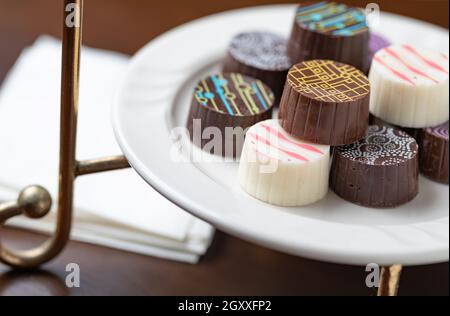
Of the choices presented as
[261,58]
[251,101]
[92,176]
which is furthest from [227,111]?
[92,176]

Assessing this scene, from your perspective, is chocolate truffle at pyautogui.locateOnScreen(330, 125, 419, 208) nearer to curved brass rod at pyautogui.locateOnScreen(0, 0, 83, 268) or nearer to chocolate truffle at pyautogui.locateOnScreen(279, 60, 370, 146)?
chocolate truffle at pyautogui.locateOnScreen(279, 60, 370, 146)

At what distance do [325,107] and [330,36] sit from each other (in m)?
0.17

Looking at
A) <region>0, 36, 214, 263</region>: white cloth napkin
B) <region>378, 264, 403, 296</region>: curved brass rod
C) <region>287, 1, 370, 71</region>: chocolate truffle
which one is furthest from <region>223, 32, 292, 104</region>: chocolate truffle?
<region>378, 264, 403, 296</region>: curved brass rod

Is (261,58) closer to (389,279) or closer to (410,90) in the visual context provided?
(410,90)

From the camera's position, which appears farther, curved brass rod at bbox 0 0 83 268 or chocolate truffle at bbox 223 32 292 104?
chocolate truffle at bbox 223 32 292 104

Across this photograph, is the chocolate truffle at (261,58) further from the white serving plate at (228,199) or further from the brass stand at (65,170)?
the brass stand at (65,170)

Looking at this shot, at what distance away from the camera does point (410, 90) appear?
0.76 m

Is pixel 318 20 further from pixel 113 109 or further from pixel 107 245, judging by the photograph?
pixel 107 245

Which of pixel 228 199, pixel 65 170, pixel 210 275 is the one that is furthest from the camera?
pixel 210 275

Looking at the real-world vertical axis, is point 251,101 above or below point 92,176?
above

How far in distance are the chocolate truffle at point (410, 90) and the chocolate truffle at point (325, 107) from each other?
50 millimetres

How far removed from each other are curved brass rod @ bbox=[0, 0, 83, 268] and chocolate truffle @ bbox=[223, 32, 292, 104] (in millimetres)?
218

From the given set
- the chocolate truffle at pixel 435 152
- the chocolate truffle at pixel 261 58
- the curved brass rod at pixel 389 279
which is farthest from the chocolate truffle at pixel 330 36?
the curved brass rod at pixel 389 279

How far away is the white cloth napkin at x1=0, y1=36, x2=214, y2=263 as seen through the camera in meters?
0.93
